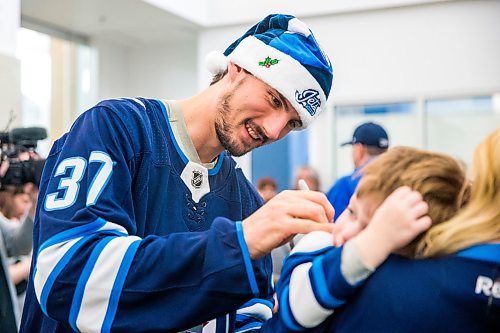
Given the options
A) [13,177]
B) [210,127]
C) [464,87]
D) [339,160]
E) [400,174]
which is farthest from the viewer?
[339,160]

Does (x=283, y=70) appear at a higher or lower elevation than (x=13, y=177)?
higher

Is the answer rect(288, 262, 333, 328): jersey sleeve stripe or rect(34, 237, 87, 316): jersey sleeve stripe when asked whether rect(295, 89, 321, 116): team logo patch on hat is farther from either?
rect(34, 237, 87, 316): jersey sleeve stripe

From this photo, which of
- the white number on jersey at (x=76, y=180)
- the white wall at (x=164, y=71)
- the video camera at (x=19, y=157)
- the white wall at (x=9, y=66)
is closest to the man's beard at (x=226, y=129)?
the white number on jersey at (x=76, y=180)

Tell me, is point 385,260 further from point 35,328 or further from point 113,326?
point 35,328

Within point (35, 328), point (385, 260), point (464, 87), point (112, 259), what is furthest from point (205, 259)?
point (464, 87)

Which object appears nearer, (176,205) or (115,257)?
(115,257)

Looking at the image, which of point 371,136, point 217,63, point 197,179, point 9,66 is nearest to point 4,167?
point 217,63

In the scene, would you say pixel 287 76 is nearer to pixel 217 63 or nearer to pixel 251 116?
pixel 251 116

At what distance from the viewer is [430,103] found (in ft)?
27.4

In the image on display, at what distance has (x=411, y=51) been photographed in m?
8.19

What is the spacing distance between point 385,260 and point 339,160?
7723mm

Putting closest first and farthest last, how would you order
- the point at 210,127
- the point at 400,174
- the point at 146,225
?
1. the point at 400,174
2. the point at 146,225
3. the point at 210,127

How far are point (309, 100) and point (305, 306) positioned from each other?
2.17 ft

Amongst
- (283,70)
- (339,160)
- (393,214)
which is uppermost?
(283,70)
